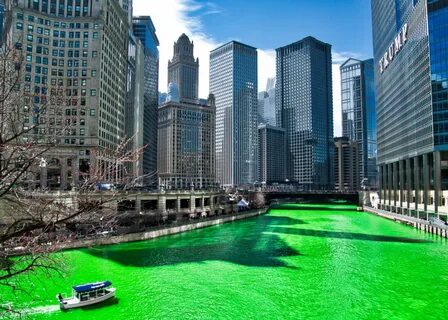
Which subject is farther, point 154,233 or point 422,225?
point 422,225

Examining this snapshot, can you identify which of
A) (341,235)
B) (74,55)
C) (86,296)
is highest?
(74,55)

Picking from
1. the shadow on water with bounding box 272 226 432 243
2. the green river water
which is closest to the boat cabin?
the green river water

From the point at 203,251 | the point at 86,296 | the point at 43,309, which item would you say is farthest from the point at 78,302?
the point at 203,251

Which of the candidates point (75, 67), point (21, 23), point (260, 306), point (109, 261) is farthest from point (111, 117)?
point (260, 306)

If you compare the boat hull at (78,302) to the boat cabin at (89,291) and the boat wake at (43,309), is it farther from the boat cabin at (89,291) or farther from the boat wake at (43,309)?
the boat wake at (43,309)

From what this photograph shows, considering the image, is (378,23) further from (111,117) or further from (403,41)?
(111,117)

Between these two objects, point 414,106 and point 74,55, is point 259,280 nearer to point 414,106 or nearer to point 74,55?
point 74,55

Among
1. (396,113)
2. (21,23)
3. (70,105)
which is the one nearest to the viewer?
(70,105)

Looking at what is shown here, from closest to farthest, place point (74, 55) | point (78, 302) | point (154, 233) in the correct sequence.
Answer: point (78, 302) < point (154, 233) < point (74, 55)
